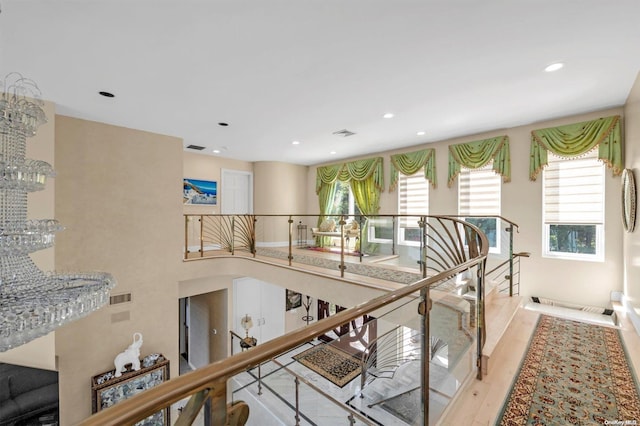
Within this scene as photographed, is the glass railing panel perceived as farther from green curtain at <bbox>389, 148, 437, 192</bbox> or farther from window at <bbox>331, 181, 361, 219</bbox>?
window at <bbox>331, 181, 361, 219</bbox>

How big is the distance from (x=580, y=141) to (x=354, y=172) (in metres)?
4.43

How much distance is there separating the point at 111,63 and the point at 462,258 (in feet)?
15.4

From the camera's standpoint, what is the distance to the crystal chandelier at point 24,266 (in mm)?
1555

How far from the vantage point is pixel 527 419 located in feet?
5.96

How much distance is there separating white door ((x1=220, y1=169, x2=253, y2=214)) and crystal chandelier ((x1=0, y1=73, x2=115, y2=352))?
18.9 feet

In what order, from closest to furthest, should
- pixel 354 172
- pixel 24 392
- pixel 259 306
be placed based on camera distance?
pixel 24 392
pixel 354 172
pixel 259 306

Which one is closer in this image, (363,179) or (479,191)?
(479,191)

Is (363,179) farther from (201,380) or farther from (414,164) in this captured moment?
(201,380)

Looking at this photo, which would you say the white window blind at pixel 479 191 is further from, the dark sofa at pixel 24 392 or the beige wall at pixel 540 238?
the dark sofa at pixel 24 392

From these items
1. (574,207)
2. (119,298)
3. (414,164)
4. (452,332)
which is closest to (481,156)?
(414,164)

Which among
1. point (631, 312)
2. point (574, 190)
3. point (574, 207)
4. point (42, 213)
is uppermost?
point (574, 190)

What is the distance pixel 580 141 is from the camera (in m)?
4.34

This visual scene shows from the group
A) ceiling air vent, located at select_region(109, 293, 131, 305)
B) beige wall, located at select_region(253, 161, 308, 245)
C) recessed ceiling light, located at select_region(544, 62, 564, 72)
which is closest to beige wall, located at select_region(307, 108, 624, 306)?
recessed ceiling light, located at select_region(544, 62, 564, 72)

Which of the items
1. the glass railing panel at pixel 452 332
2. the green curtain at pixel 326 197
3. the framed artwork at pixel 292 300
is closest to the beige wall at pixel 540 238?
the green curtain at pixel 326 197
